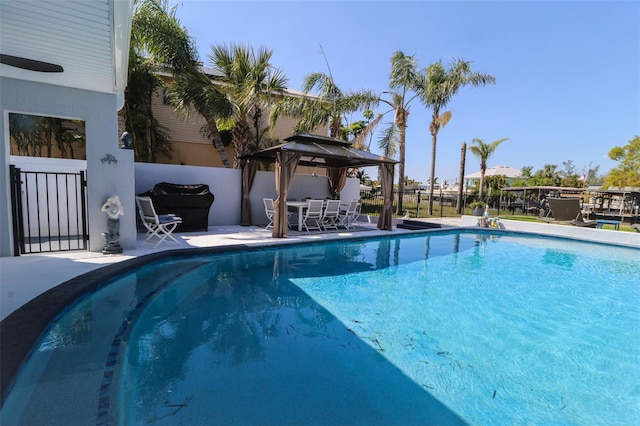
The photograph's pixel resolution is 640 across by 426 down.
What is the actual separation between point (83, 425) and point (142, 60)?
1498 cm

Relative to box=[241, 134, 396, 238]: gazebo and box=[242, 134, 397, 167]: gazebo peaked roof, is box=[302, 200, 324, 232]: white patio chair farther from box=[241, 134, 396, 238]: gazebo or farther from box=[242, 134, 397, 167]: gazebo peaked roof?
box=[242, 134, 397, 167]: gazebo peaked roof

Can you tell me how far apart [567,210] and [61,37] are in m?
17.0

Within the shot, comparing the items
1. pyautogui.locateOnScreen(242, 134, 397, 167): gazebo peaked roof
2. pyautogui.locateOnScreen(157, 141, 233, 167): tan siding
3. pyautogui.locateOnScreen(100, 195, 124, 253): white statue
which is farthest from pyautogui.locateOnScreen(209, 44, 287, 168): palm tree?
pyautogui.locateOnScreen(100, 195, 124, 253): white statue

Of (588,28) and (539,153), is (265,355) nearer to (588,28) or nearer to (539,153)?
(588,28)

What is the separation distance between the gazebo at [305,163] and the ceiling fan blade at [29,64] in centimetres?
478

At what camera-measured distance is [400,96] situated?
15391 millimetres

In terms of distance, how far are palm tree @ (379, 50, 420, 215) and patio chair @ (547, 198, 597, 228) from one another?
6640 mm

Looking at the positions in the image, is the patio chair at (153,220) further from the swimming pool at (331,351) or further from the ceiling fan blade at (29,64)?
the ceiling fan blade at (29,64)

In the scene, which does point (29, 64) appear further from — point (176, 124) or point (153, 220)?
point (176, 124)

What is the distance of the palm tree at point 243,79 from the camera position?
442 inches

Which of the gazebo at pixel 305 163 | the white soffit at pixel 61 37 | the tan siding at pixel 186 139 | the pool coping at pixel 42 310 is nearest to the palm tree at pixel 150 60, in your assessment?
the tan siding at pixel 186 139

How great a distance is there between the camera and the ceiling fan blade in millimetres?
4148

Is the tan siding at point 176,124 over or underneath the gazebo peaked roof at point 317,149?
over

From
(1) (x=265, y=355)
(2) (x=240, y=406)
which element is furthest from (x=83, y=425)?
(1) (x=265, y=355)
